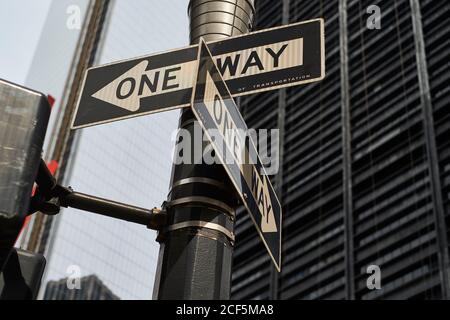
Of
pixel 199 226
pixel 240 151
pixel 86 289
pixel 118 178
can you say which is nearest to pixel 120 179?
pixel 118 178

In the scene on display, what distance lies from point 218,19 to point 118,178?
114 metres

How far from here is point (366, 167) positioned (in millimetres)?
99000

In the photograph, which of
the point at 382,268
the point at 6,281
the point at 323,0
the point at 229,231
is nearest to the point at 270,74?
the point at 229,231

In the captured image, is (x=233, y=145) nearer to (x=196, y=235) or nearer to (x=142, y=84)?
(x=196, y=235)

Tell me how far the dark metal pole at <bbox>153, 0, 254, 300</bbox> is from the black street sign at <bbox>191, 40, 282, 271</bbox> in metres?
0.16

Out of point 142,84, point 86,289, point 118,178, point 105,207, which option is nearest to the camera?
point 105,207

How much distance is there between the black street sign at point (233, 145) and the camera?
3.53 m

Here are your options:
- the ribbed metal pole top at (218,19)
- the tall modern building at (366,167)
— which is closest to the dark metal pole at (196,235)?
the ribbed metal pole top at (218,19)

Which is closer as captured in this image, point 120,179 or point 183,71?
point 183,71

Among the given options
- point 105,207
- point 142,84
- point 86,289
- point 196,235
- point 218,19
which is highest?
point 86,289

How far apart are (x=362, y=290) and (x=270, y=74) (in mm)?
87321

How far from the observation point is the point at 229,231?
3.86 meters

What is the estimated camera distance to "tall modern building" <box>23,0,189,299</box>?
10781cm

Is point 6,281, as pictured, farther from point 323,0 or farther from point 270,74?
point 323,0
